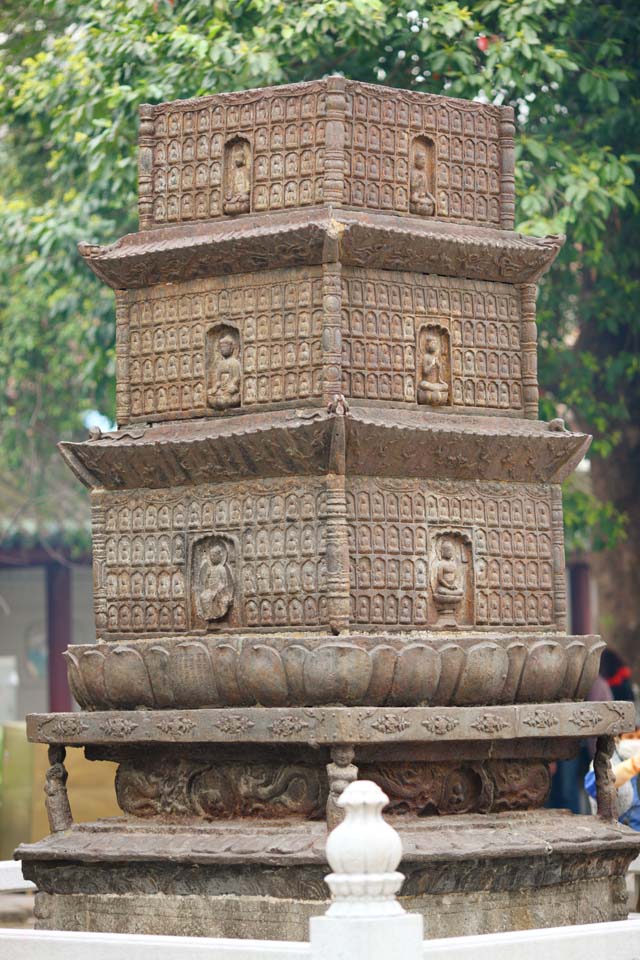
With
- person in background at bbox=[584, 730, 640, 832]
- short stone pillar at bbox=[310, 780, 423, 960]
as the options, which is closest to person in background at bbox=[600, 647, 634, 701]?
person in background at bbox=[584, 730, 640, 832]

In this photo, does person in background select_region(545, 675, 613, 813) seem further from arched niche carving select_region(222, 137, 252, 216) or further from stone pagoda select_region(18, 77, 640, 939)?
arched niche carving select_region(222, 137, 252, 216)

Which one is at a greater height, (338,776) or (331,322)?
(331,322)

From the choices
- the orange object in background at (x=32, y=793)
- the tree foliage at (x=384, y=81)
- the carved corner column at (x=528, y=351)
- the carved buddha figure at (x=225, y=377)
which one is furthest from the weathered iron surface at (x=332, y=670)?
the orange object in background at (x=32, y=793)

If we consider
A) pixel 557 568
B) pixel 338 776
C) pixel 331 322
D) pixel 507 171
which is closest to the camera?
pixel 338 776

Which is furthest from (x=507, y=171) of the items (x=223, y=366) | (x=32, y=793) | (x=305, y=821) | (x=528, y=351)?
(x=32, y=793)

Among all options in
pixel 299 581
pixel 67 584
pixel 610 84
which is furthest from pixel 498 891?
pixel 67 584

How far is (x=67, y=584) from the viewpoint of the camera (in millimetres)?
28109

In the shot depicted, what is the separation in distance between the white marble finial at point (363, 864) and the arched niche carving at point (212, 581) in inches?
112

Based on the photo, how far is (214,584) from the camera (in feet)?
38.4

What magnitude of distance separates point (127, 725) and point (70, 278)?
818 cm

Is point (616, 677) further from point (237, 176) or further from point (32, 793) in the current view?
point (237, 176)

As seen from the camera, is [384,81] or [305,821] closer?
[305,821]

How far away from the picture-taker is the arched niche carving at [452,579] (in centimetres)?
1169

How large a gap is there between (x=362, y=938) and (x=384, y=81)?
9.91 metres
